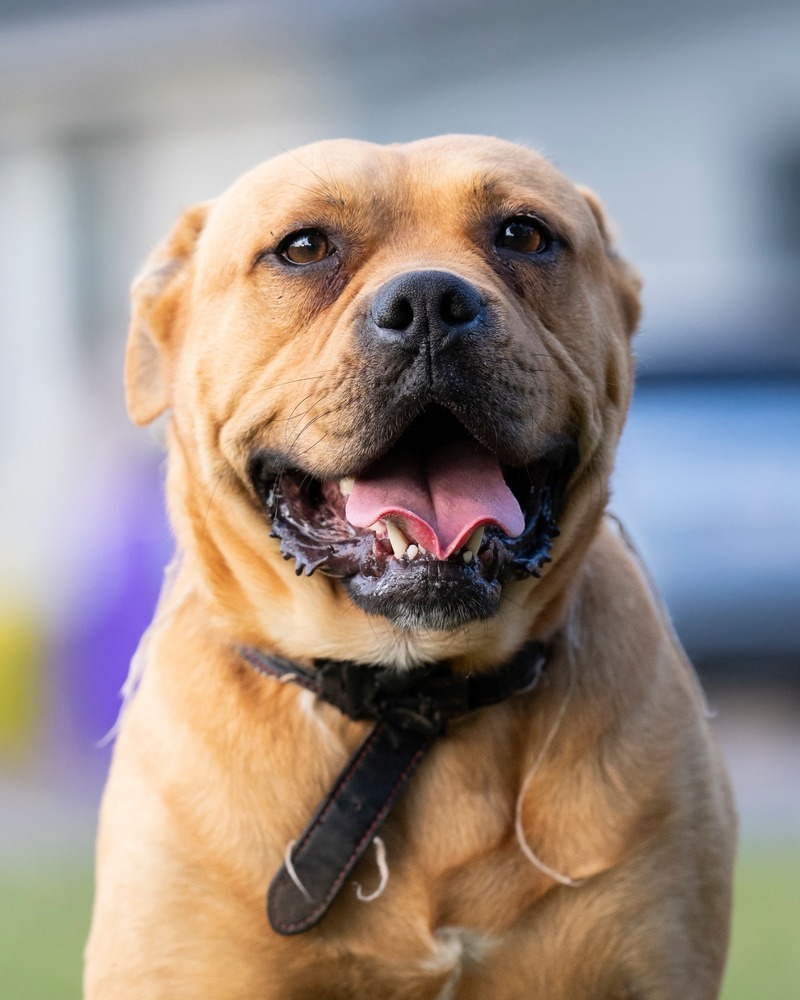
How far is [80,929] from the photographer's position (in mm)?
5395

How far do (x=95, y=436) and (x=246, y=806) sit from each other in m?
11.4

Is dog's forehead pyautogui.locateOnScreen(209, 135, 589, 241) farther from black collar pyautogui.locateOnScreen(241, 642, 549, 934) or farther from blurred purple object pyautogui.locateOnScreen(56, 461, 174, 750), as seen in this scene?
blurred purple object pyautogui.locateOnScreen(56, 461, 174, 750)

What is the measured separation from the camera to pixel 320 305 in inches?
124

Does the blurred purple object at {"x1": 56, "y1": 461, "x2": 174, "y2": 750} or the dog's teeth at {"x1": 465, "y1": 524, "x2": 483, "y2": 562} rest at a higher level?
the dog's teeth at {"x1": 465, "y1": 524, "x2": 483, "y2": 562}

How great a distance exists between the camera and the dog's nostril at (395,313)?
2.82 metres

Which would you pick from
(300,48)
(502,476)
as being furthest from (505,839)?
(300,48)

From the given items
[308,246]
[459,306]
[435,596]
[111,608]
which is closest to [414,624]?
[435,596]

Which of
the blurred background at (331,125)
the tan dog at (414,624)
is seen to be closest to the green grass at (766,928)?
the tan dog at (414,624)

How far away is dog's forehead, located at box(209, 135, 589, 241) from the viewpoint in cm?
319

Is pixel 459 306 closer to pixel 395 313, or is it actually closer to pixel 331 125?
pixel 395 313

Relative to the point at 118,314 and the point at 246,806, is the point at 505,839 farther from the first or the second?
the point at 118,314

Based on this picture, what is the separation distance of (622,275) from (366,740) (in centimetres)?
121

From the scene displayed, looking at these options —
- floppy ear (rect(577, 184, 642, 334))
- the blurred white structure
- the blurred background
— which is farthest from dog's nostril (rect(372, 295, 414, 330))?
the blurred white structure

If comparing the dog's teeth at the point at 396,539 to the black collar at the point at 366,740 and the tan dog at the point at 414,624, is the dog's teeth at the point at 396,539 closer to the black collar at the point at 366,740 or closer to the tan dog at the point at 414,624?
the tan dog at the point at 414,624
